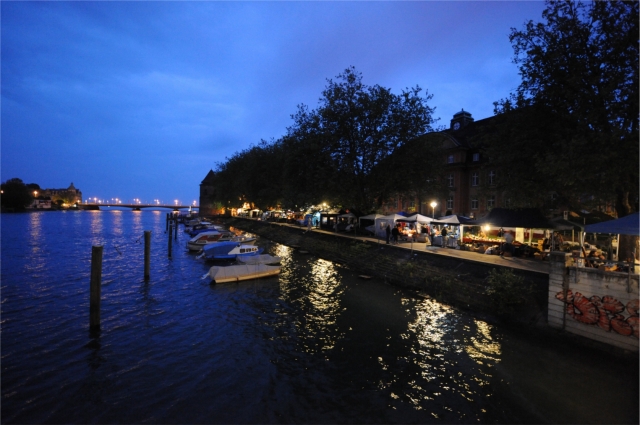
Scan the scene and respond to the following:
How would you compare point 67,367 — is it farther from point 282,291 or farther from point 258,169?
point 258,169

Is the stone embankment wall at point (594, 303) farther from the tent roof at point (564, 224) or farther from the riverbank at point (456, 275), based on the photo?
the tent roof at point (564, 224)

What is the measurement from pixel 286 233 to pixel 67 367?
42.2 meters

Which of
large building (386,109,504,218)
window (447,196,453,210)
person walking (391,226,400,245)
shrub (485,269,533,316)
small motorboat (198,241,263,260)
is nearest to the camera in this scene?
shrub (485,269,533,316)

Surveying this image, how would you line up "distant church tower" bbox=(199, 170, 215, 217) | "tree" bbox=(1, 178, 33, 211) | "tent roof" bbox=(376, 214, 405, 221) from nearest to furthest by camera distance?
"tent roof" bbox=(376, 214, 405, 221), "tree" bbox=(1, 178, 33, 211), "distant church tower" bbox=(199, 170, 215, 217)

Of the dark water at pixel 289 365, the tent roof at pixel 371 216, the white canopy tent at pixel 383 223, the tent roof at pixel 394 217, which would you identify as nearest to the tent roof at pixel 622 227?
the dark water at pixel 289 365

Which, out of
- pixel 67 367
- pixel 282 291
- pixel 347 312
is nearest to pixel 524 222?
pixel 347 312

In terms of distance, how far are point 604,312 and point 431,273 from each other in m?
10.3

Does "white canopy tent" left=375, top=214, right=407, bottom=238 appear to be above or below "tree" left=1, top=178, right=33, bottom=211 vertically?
below

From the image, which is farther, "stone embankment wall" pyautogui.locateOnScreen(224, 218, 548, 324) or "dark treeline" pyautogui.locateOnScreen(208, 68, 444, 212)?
"dark treeline" pyautogui.locateOnScreen(208, 68, 444, 212)

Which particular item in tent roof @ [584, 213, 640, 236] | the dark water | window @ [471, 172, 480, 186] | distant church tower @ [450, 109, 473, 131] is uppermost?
distant church tower @ [450, 109, 473, 131]

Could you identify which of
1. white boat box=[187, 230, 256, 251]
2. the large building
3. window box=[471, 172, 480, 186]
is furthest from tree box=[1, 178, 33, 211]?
window box=[471, 172, 480, 186]

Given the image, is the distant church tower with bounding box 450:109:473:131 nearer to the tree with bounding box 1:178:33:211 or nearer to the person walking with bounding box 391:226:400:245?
the person walking with bounding box 391:226:400:245

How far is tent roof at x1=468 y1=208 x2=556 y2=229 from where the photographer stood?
2145 cm

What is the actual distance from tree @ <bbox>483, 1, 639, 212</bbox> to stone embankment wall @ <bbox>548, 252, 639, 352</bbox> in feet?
15.5
